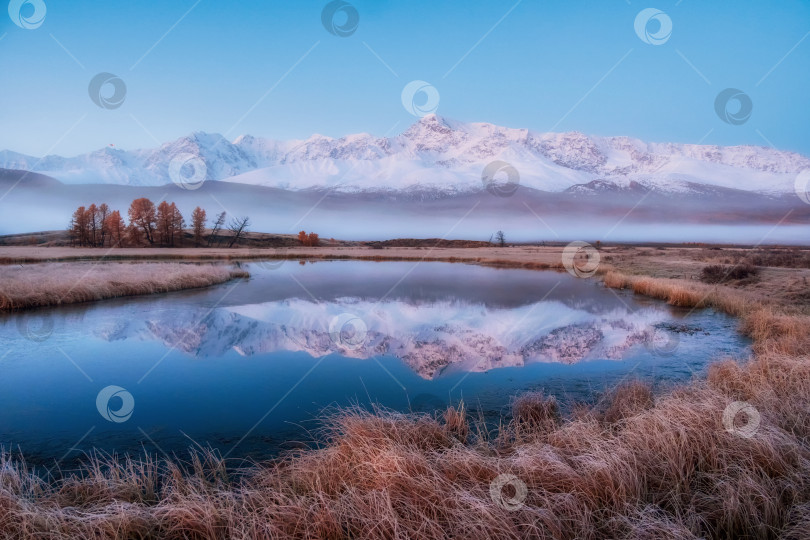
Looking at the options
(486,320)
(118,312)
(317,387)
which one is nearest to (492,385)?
(317,387)

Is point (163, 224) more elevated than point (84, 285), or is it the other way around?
point (163, 224)

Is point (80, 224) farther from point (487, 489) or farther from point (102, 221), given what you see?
point (487, 489)

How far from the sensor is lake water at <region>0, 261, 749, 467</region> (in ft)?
25.4

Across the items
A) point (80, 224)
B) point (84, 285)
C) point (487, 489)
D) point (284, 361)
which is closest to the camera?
point (487, 489)

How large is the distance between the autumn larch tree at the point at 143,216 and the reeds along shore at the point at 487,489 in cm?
7413

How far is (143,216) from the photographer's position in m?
69.5

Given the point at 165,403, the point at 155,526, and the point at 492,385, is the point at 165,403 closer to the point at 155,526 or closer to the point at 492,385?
the point at 155,526

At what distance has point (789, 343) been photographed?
10.7m

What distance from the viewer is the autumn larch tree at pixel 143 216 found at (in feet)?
227

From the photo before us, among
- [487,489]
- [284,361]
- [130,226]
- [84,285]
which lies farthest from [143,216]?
[487,489]

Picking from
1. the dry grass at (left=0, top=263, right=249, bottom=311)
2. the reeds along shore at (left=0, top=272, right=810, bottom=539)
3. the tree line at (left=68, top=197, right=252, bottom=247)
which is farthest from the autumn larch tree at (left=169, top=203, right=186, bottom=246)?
the reeds along shore at (left=0, top=272, right=810, bottom=539)

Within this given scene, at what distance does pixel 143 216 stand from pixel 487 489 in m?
78.4

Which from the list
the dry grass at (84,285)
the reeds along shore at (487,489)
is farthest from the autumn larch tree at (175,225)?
the reeds along shore at (487,489)

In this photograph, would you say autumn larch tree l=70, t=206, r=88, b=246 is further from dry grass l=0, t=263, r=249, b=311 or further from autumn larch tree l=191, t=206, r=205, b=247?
dry grass l=0, t=263, r=249, b=311
